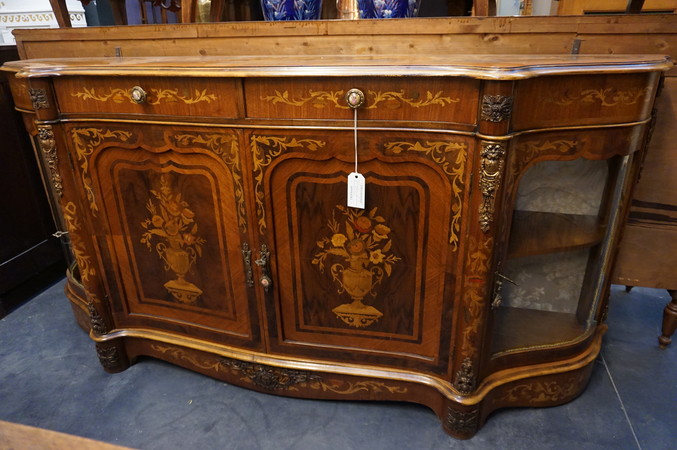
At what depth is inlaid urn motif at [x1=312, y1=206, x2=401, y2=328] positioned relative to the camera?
1.22 m

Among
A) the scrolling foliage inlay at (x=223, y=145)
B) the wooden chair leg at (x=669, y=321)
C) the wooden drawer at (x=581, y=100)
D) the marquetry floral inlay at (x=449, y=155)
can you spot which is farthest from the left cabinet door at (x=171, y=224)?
the wooden chair leg at (x=669, y=321)

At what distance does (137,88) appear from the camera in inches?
47.3

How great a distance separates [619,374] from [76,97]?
1934 millimetres

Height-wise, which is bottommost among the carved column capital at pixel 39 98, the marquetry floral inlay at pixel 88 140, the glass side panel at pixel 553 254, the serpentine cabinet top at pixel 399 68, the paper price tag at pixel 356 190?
the glass side panel at pixel 553 254

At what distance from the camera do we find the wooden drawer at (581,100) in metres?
1.04

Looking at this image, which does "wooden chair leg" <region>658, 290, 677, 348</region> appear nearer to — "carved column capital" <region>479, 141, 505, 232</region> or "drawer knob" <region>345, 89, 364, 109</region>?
"carved column capital" <region>479, 141, 505, 232</region>

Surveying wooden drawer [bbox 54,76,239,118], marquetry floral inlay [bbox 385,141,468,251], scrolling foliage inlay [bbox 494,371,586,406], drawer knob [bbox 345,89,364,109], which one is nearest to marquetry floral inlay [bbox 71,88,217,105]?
wooden drawer [bbox 54,76,239,118]

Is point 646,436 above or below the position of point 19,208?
below

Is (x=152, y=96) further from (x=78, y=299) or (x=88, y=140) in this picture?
(x=78, y=299)

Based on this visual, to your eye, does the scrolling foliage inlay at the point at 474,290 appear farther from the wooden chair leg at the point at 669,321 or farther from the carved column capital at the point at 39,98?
the carved column capital at the point at 39,98

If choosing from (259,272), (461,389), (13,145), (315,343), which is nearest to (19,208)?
(13,145)

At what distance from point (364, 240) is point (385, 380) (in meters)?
0.45

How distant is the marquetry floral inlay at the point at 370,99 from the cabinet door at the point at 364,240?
7 cm

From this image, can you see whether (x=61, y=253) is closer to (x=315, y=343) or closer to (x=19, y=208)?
(x=19, y=208)
